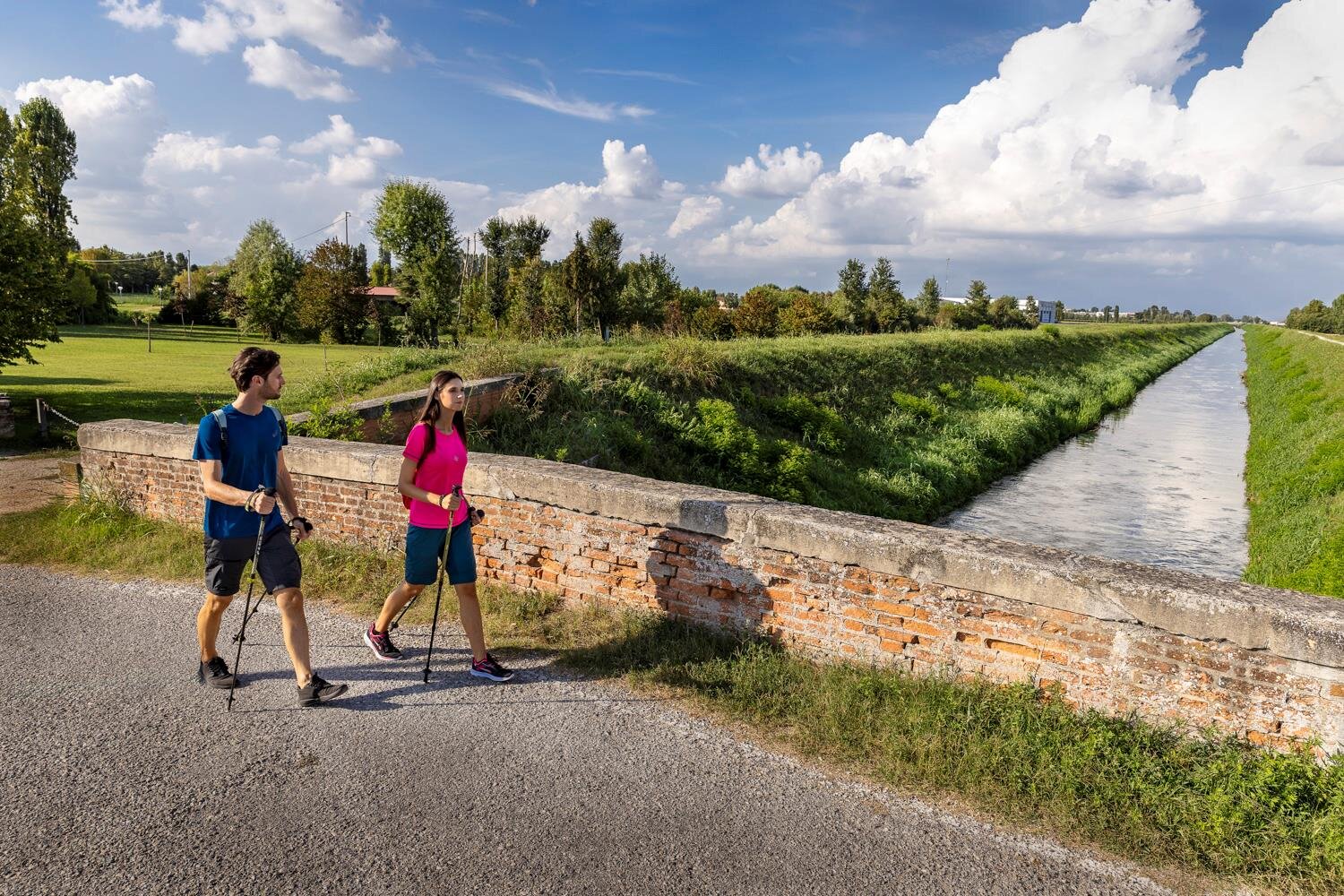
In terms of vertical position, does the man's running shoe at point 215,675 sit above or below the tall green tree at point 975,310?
below

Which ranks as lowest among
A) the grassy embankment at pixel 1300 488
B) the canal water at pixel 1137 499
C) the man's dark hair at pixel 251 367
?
the canal water at pixel 1137 499

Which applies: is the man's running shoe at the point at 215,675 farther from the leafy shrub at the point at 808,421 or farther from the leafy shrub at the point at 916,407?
the leafy shrub at the point at 916,407

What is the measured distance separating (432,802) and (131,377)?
2353 centimetres

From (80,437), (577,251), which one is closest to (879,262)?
(577,251)

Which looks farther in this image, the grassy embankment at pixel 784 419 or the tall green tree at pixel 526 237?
the tall green tree at pixel 526 237

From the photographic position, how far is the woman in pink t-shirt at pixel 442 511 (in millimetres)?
4305

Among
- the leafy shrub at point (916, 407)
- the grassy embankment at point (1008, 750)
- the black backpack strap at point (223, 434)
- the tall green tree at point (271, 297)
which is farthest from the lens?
the tall green tree at point (271, 297)

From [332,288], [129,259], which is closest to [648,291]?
[332,288]

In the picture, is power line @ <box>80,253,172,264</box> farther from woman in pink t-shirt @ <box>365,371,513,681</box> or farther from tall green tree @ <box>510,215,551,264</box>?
woman in pink t-shirt @ <box>365,371,513,681</box>

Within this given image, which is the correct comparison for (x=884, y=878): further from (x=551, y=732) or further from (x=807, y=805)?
(x=551, y=732)

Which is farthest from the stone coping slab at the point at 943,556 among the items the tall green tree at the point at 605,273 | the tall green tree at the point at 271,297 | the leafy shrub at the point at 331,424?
the tall green tree at the point at 271,297

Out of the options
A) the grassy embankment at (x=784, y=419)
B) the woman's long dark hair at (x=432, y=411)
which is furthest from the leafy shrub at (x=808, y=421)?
the woman's long dark hair at (x=432, y=411)

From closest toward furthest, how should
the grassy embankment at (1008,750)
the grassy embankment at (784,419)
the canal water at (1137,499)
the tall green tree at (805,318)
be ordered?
the grassy embankment at (1008,750), the grassy embankment at (784,419), the canal water at (1137,499), the tall green tree at (805,318)

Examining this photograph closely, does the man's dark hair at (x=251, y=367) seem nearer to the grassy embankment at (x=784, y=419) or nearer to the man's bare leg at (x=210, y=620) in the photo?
the man's bare leg at (x=210, y=620)
